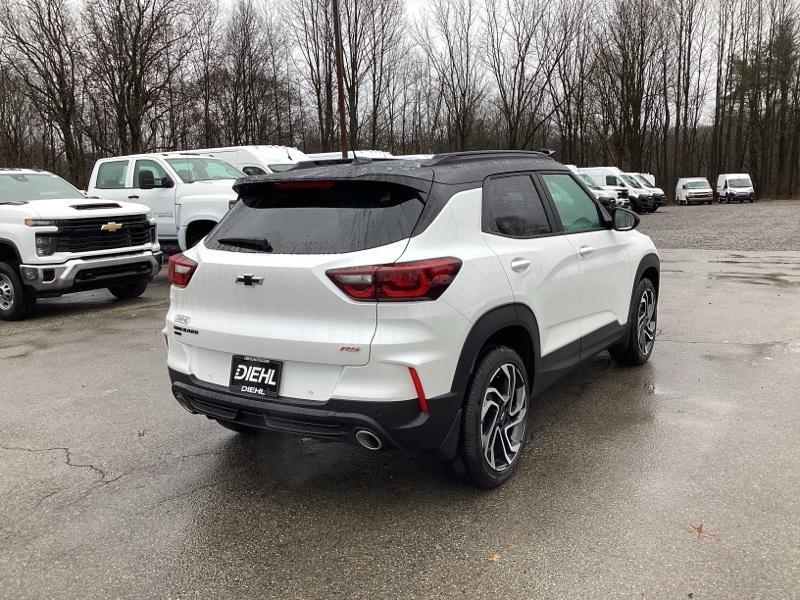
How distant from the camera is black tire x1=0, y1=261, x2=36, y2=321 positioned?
8.67m

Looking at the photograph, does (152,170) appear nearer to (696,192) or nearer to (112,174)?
(112,174)

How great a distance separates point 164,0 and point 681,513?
1279 inches

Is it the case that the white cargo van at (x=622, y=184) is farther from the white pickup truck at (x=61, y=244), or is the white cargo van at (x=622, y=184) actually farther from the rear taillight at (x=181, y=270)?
the rear taillight at (x=181, y=270)

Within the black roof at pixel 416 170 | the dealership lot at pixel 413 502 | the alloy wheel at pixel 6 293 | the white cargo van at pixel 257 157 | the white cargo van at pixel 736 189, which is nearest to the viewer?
the dealership lot at pixel 413 502

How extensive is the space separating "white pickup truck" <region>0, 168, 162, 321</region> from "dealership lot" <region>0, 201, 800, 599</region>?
321 centimetres

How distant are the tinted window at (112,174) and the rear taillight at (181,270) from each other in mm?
9668

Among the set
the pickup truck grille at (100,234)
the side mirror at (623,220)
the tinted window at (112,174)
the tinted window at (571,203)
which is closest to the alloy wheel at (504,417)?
the tinted window at (571,203)

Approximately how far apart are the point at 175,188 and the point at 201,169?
33.6 inches

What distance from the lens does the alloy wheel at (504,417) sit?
3455mm

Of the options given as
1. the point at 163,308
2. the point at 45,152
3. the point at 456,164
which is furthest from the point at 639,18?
the point at 456,164

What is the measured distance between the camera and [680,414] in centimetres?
458

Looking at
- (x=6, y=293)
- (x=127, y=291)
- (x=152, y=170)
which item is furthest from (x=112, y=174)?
(x=6, y=293)

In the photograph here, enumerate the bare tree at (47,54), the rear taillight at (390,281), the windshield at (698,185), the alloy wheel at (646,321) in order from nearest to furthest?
the rear taillight at (390,281)
the alloy wheel at (646,321)
the bare tree at (47,54)
the windshield at (698,185)

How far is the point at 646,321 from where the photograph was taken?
19.0 feet
